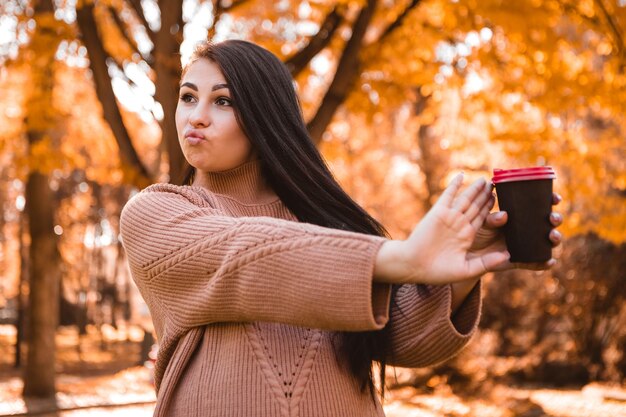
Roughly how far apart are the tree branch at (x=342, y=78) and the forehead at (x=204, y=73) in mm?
4127

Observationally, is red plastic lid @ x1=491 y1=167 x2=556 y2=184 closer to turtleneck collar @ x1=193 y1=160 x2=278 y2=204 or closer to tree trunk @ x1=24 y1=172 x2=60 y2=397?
turtleneck collar @ x1=193 y1=160 x2=278 y2=204

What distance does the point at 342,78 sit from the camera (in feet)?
20.3

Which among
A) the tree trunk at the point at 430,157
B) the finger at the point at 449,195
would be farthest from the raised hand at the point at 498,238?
the tree trunk at the point at 430,157

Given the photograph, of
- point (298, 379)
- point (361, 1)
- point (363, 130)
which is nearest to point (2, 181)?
point (363, 130)

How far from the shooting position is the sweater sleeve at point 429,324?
1.66m

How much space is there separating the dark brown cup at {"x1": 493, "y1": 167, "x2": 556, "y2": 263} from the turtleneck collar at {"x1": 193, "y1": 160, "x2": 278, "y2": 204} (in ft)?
2.41

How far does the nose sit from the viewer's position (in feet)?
6.20

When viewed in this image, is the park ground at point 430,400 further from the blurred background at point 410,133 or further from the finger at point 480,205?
the finger at point 480,205

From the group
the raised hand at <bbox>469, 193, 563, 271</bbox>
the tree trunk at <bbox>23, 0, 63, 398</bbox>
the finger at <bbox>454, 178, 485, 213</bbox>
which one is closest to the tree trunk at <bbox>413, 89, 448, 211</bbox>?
the tree trunk at <bbox>23, 0, 63, 398</bbox>

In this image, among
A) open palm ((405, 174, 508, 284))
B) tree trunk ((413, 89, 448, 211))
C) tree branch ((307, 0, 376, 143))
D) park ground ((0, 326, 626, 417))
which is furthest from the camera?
tree trunk ((413, 89, 448, 211))

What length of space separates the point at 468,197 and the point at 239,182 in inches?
30.4

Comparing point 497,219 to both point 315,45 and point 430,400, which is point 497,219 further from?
point 430,400

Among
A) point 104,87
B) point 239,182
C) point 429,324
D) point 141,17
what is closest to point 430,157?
point 141,17

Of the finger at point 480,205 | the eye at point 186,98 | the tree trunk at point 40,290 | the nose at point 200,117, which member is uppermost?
the eye at point 186,98
